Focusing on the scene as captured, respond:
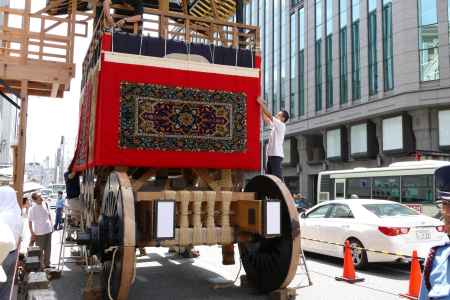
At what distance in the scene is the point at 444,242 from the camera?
2520 mm

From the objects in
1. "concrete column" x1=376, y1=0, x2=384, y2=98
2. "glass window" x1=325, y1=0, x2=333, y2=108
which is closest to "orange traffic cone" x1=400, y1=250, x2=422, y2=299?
"concrete column" x1=376, y1=0, x2=384, y2=98

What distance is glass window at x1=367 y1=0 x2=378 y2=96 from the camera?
33.7 m

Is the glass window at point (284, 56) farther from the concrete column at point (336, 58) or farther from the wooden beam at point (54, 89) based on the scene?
the wooden beam at point (54, 89)

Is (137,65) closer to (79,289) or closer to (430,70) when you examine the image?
(79,289)

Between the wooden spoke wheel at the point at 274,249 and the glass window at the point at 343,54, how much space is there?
30772 mm

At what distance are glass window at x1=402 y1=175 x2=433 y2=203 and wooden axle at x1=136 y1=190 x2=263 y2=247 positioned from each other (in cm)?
1095

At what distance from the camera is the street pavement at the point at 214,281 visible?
25.1ft

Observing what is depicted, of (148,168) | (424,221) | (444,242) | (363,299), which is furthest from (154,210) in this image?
(424,221)

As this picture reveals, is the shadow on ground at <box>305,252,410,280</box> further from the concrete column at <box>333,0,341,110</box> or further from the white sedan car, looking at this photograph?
the concrete column at <box>333,0,341,110</box>

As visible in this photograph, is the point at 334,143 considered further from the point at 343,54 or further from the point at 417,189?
the point at 417,189

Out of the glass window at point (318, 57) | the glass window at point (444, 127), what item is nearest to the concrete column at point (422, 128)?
the glass window at point (444, 127)

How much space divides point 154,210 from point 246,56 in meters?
3.52

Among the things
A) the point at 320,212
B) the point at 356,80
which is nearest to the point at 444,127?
the point at 356,80

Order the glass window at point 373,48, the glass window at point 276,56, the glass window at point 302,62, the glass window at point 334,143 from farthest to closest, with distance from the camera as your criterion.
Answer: the glass window at point 276,56 < the glass window at point 302,62 < the glass window at point 334,143 < the glass window at point 373,48
